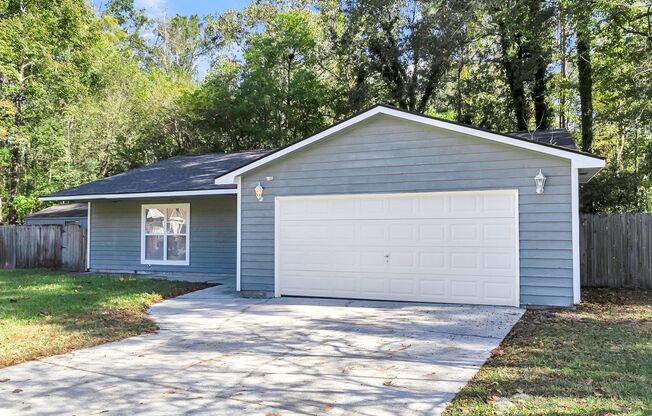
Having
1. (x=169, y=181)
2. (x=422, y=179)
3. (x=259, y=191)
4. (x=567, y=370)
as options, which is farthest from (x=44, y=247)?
(x=567, y=370)

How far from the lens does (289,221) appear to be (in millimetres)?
9977

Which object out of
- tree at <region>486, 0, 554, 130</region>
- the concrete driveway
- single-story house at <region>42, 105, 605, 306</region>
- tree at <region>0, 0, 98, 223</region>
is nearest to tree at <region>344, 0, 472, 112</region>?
tree at <region>486, 0, 554, 130</region>

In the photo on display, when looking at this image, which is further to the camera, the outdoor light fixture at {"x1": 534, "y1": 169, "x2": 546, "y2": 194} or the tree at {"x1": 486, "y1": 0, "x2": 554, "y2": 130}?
the tree at {"x1": 486, "y1": 0, "x2": 554, "y2": 130}

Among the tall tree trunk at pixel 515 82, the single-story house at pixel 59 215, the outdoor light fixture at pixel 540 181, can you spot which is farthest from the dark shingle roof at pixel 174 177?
the tall tree trunk at pixel 515 82

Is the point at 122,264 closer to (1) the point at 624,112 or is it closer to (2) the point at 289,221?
(2) the point at 289,221

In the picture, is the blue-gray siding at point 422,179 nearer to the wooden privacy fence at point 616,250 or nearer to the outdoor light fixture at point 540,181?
the outdoor light fixture at point 540,181

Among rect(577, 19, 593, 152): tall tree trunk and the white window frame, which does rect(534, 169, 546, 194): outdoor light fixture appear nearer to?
the white window frame

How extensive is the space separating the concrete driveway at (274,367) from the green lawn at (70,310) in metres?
0.42

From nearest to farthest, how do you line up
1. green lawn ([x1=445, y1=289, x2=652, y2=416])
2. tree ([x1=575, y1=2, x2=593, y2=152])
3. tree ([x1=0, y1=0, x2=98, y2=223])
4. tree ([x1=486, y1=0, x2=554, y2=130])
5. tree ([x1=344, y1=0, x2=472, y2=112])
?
1. green lawn ([x1=445, y1=289, x2=652, y2=416])
2. tree ([x1=486, y1=0, x2=554, y2=130])
3. tree ([x1=575, y1=2, x2=593, y2=152])
4. tree ([x1=344, y1=0, x2=472, y2=112])
5. tree ([x1=0, y1=0, x2=98, y2=223])

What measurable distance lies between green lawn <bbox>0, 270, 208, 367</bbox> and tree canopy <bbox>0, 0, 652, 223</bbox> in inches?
462

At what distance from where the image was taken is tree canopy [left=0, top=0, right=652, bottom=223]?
14742mm

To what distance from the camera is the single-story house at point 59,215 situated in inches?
833

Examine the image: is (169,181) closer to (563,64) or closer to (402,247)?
(402,247)

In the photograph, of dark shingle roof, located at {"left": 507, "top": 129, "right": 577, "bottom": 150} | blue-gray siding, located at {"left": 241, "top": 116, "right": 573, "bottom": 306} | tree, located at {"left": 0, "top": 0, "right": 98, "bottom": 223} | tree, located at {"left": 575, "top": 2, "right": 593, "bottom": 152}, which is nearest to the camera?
blue-gray siding, located at {"left": 241, "top": 116, "right": 573, "bottom": 306}
